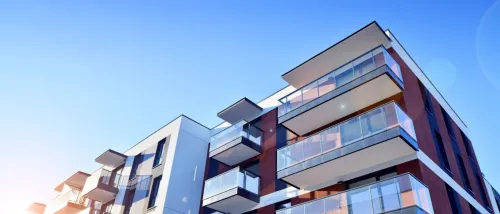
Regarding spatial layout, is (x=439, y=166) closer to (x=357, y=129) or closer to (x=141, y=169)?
(x=357, y=129)

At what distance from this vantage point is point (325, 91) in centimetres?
1379

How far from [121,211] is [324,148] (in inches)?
508

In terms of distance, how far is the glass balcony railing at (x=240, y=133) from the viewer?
57.4 ft

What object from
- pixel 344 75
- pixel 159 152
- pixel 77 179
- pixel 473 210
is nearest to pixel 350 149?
pixel 344 75

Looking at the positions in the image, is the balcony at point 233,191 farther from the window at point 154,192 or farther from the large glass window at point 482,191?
the large glass window at point 482,191

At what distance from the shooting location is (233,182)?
51.2ft

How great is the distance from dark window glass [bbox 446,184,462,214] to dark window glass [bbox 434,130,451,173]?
2.64 ft

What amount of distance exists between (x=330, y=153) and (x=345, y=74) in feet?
10.1

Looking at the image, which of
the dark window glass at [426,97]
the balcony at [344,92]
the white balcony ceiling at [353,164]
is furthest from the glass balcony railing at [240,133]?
the dark window glass at [426,97]

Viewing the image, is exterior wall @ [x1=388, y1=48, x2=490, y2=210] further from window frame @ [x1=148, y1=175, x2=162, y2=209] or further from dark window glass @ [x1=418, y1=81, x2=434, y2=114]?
window frame @ [x1=148, y1=175, x2=162, y2=209]

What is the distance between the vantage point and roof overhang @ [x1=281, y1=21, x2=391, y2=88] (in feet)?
45.7

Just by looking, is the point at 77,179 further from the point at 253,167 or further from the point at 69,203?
the point at 253,167

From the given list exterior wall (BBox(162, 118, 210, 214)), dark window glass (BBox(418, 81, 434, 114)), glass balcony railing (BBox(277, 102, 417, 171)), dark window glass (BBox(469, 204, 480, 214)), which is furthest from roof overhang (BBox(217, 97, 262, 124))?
dark window glass (BBox(469, 204, 480, 214))

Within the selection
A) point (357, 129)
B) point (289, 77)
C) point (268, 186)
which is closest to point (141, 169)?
point (268, 186)
